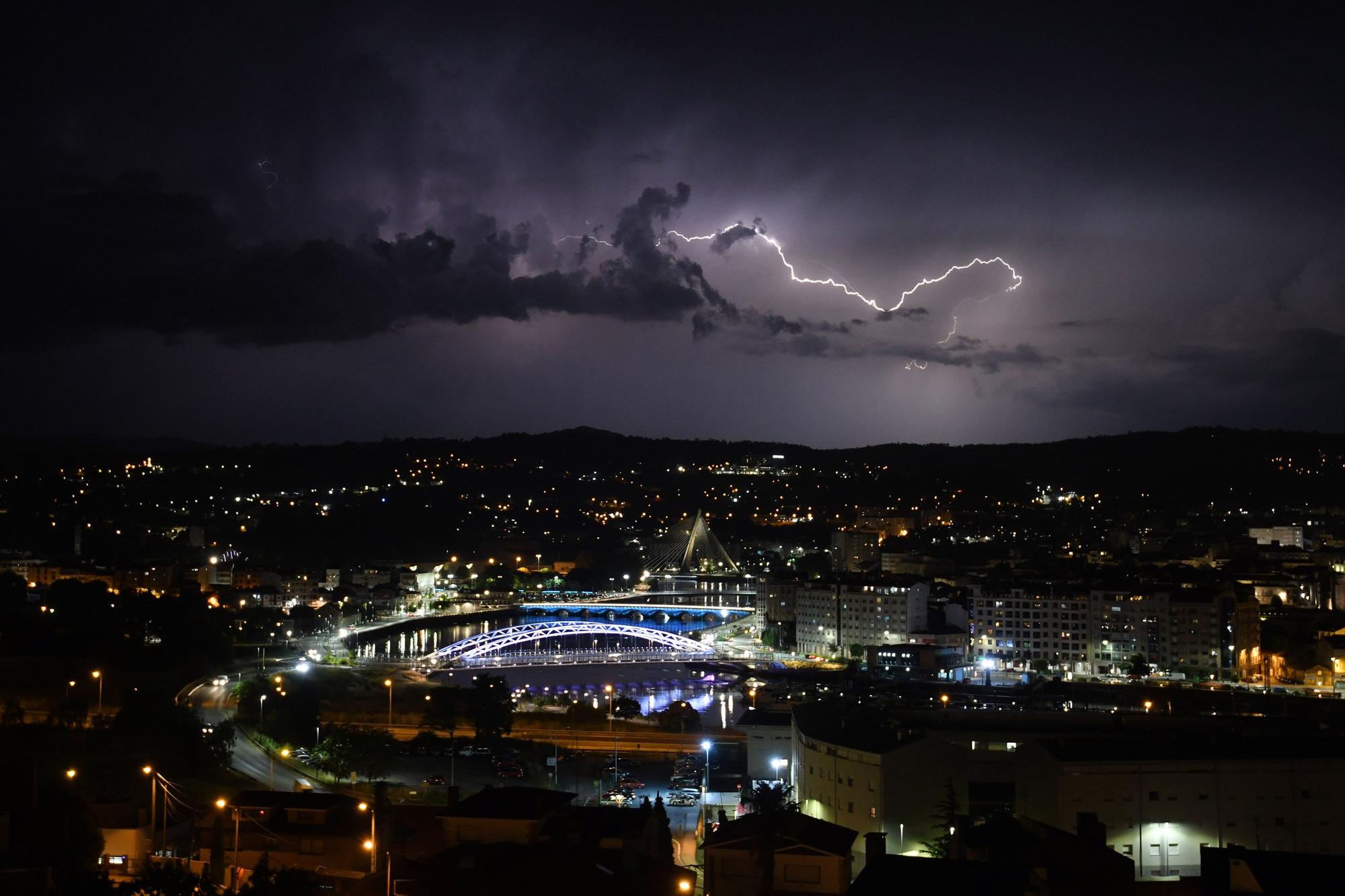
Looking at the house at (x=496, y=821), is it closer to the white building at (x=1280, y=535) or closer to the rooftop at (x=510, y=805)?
the rooftop at (x=510, y=805)

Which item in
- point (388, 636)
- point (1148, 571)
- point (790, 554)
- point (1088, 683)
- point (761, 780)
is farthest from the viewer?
point (790, 554)

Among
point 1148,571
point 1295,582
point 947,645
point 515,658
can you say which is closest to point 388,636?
point 515,658

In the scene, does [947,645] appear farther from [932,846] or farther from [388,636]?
[932,846]

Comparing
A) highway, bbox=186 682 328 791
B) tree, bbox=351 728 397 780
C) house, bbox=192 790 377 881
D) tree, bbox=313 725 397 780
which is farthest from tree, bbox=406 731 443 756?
house, bbox=192 790 377 881

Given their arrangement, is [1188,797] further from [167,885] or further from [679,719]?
[679,719]

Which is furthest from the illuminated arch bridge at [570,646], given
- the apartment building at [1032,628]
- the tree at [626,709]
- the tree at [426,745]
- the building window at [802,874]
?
the building window at [802,874]
